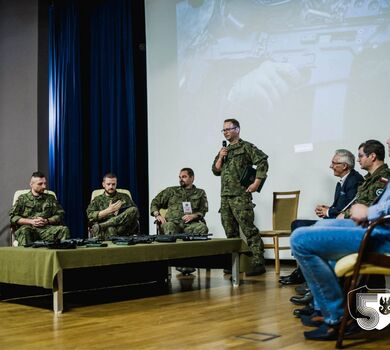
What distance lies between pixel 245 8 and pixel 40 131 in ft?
8.77

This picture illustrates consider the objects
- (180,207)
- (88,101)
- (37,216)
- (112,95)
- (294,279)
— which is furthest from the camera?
(88,101)

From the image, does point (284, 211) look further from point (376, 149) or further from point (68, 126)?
point (68, 126)

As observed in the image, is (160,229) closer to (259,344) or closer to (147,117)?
(147,117)

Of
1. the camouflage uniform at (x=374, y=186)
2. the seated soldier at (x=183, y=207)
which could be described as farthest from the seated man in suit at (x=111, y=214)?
the camouflage uniform at (x=374, y=186)

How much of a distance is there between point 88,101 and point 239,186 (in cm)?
334

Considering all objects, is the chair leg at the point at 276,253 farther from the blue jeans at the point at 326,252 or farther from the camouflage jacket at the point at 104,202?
the blue jeans at the point at 326,252

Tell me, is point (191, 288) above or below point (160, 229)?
below

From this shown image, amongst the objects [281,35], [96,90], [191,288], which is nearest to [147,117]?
[96,90]

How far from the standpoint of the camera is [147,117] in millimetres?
7418

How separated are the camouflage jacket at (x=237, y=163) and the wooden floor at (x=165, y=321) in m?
1.11

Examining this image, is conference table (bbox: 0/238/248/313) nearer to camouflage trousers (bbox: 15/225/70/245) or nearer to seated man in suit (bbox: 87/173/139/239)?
camouflage trousers (bbox: 15/225/70/245)

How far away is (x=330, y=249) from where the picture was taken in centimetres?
244

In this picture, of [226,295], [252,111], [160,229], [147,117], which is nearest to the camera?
[226,295]

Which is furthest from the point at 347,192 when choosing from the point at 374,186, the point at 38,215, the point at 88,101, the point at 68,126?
the point at 88,101
